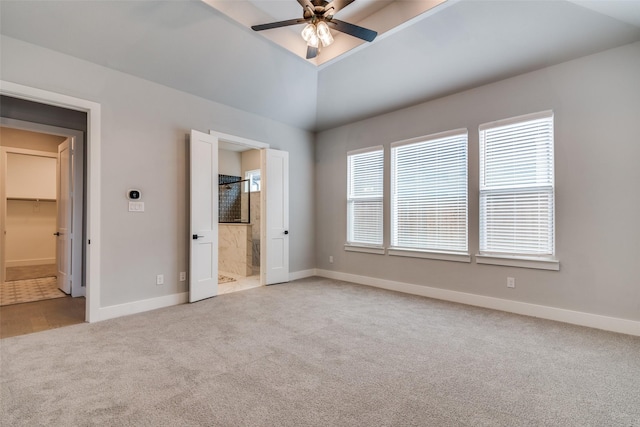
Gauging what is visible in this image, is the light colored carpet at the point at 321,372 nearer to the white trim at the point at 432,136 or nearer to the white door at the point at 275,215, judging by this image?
the white door at the point at 275,215

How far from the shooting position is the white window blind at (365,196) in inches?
197

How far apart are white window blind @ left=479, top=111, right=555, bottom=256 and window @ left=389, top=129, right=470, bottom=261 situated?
288 millimetres

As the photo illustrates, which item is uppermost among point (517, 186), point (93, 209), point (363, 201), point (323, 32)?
point (323, 32)

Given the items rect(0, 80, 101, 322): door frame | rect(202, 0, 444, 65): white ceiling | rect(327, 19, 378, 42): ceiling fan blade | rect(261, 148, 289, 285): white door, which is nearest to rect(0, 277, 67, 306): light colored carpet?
rect(0, 80, 101, 322): door frame

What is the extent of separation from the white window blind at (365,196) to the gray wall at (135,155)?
7.70 feet

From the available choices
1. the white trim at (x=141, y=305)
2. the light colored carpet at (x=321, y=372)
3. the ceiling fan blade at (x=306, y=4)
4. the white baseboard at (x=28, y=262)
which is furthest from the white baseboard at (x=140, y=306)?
the white baseboard at (x=28, y=262)

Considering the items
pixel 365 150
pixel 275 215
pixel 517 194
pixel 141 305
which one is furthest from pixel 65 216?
pixel 517 194

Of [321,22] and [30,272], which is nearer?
[321,22]

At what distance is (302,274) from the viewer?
5656mm

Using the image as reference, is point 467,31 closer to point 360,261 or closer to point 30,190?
point 360,261

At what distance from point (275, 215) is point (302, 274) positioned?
4.31 feet

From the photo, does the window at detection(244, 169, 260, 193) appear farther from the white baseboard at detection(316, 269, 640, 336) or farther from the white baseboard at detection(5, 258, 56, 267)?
the white baseboard at detection(5, 258, 56, 267)

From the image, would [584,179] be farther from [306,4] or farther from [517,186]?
[306,4]

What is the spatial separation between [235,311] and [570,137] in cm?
433
